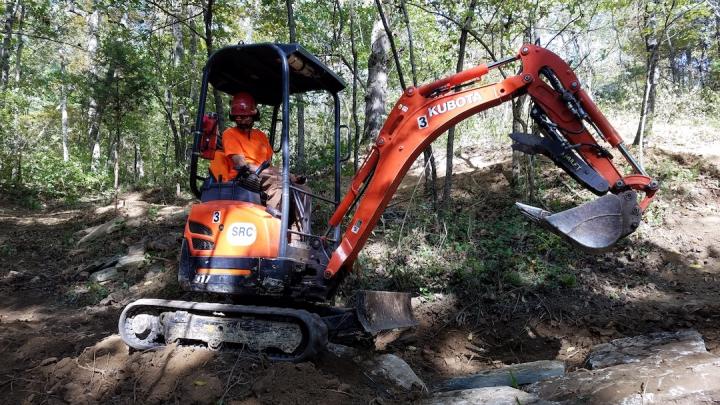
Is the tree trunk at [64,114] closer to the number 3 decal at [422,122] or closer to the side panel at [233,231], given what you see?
the side panel at [233,231]

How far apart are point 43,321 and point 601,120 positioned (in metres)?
6.57

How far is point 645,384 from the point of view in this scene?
337 cm

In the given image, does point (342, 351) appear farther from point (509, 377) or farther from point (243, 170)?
point (243, 170)

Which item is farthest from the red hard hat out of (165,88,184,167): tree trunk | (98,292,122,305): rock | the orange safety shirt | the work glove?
(165,88,184,167): tree trunk

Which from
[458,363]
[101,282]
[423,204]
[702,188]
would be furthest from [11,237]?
[702,188]

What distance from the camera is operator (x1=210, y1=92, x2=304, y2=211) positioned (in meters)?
4.40

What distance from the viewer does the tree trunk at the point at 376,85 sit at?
38.3ft

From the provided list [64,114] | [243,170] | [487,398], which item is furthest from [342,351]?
[64,114]

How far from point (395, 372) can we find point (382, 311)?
1.73ft

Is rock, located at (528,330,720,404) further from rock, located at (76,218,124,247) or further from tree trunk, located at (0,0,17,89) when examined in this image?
tree trunk, located at (0,0,17,89)

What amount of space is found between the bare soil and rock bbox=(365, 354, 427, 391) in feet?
0.55

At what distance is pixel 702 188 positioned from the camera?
27.3 ft

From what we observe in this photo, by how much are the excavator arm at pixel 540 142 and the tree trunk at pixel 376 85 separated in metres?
7.39

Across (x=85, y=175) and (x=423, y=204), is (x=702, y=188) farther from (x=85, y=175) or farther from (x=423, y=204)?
(x=85, y=175)
